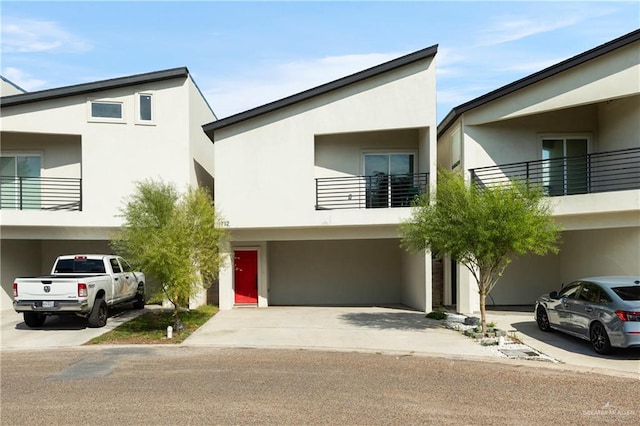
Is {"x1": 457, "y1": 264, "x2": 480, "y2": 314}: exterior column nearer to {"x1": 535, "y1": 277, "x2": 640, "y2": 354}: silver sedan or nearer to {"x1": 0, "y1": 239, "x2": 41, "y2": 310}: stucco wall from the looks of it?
{"x1": 535, "y1": 277, "x2": 640, "y2": 354}: silver sedan

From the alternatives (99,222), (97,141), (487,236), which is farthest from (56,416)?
(97,141)

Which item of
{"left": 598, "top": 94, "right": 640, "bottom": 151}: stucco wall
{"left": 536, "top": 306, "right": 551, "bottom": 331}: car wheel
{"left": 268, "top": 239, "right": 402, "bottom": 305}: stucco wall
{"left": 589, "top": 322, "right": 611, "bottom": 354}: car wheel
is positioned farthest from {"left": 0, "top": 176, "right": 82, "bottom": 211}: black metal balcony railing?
{"left": 598, "top": 94, "right": 640, "bottom": 151}: stucco wall

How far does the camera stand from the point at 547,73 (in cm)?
1536

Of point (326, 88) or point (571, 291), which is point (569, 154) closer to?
point (571, 291)

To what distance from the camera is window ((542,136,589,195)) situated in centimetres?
1705

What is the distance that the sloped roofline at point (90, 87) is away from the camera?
672 inches

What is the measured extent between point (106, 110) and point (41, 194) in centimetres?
412

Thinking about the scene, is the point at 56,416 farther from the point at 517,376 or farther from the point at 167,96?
the point at 167,96

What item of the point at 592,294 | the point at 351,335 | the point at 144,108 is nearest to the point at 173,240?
the point at 351,335

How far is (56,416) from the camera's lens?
6660mm

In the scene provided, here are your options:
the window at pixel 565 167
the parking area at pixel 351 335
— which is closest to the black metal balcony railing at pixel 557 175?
the window at pixel 565 167

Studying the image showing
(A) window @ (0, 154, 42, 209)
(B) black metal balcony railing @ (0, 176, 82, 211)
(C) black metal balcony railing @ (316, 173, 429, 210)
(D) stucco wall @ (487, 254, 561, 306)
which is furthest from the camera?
(A) window @ (0, 154, 42, 209)

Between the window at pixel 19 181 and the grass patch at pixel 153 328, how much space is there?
6578 mm

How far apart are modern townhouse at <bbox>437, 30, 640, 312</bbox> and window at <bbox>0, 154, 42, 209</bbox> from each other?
15.7 metres
